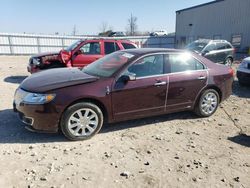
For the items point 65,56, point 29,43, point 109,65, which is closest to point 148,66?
point 109,65

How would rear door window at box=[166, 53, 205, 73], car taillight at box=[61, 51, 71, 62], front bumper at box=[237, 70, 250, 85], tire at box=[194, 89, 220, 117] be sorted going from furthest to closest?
car taillight at box=[61, 51, 71, 62] → front bumper at box=[237, 70, 250, 85] → tire at box=[194, 89, 220, 117] → rear door window at box=[166, 53, 205, 73]

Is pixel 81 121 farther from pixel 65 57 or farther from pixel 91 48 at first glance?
pixel 91 48

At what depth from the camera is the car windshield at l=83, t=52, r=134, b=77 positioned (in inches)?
184

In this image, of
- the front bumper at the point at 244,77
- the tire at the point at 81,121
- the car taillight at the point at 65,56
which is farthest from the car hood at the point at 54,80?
the front bumper at the point at 244,77

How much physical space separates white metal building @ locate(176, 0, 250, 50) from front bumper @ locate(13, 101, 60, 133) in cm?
2197

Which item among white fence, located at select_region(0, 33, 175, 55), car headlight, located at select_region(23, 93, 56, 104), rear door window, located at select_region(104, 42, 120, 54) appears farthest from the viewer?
white fence, located at select_region(0, 33, 175, 55)

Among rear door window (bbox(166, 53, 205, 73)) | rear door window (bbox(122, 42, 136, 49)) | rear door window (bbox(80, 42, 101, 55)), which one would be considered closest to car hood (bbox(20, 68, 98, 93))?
rear door window (bbox(166, 53, 205, 73))

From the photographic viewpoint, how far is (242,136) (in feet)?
15.3

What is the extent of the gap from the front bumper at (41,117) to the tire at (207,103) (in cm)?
312

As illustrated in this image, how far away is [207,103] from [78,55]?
5.20 metres

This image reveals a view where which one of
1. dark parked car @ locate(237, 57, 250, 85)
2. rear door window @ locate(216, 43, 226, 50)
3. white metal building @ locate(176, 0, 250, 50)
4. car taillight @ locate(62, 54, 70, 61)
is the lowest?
dark parked car @ locate(237, 57, 250, 85)

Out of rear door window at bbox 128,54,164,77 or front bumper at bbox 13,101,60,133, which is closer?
front bumper at bbox 13,101,60,133

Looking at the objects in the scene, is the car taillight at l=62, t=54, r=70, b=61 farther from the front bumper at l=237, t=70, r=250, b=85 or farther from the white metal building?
the white metal building

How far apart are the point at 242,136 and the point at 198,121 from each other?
976 mm
